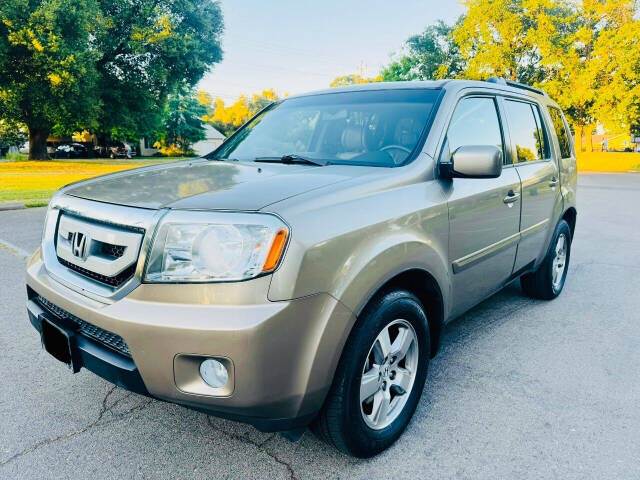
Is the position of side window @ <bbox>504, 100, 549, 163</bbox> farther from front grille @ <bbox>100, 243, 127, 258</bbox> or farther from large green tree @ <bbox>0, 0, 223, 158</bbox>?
large green tree @ <bbox>0, 0, 223, 158</bbox>

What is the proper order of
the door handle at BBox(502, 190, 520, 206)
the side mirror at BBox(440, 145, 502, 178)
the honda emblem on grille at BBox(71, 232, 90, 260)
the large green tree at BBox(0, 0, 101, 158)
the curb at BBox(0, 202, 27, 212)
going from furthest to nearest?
the large green tree at BBox(0, 0, 101, 158)
the curb at BBox(0, 202, 27, 212)
the door handle at BBox(502, 190, 520, 206)
the side mirror at BBox(440, 145, 502, 178)
the honda emblem on grille at BBox(71, 232, 90, 260)

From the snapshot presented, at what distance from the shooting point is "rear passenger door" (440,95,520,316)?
109 inches

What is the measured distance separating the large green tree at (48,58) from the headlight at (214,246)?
85.5ft

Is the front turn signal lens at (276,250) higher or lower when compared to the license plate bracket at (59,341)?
higher

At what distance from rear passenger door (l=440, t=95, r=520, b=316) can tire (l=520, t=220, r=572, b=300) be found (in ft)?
3.10

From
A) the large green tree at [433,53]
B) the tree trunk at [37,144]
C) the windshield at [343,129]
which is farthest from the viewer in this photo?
the large green tree at [433,53]

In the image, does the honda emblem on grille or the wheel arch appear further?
the wheel arch

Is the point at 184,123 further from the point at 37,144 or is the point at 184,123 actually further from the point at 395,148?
the point at 395,148

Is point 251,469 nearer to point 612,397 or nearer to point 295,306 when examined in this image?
point 295,306

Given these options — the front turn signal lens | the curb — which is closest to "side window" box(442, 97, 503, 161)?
the front turn signal lens

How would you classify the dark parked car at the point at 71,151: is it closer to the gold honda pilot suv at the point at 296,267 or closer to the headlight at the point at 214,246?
the gold honda pilot suv at the point at 296,267

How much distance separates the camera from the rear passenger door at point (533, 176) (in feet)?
→ 11.9

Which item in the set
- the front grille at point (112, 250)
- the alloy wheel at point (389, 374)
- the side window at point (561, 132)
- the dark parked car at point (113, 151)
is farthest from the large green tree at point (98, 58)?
the alloy wheel at point (389, 374)

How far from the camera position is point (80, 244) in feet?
7.20
